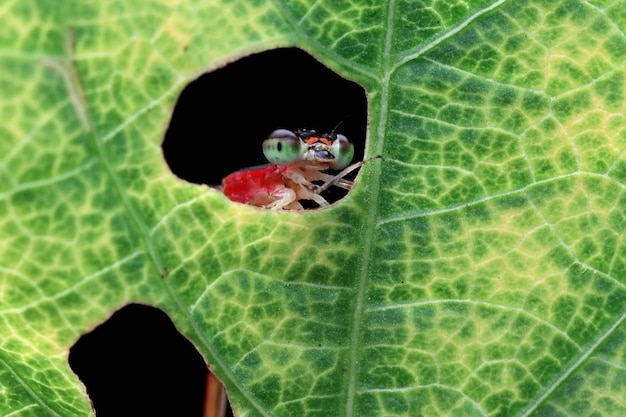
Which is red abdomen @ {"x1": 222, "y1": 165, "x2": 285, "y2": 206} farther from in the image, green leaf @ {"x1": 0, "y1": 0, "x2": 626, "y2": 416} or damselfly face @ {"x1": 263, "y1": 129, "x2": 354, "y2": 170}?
green leaf @ {"x1": 0, "y1": 0, "x2": 626, "y2": 416}

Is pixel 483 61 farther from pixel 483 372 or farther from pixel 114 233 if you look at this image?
pixel 114 233

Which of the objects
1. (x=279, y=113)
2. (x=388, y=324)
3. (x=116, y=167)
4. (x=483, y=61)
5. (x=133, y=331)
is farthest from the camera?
(x=133, y=331)

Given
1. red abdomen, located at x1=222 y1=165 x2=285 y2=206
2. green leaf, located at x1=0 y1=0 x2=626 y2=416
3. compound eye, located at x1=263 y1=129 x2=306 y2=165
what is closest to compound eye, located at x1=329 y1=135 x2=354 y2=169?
compound eye, located at x1=263 y1=129 x2=306 y2=165

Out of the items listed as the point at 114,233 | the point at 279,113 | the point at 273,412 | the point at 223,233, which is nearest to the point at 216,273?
the point at 223,233

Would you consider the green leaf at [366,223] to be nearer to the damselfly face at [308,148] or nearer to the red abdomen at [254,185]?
the damselfly face at [308,148]

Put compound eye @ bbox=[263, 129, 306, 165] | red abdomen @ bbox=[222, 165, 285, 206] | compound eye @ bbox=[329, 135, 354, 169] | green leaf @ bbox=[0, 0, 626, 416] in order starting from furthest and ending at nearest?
red abdomen @ bbox=[222, 165, 285, 206]
compound eye @ bbox=[329, 135, 354, 169]
compound eye @ bbox=[263, 129, 306, 165]
green leaf @ bbox=[0, 0, 626, 416]

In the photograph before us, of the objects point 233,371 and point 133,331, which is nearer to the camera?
point 233,371
